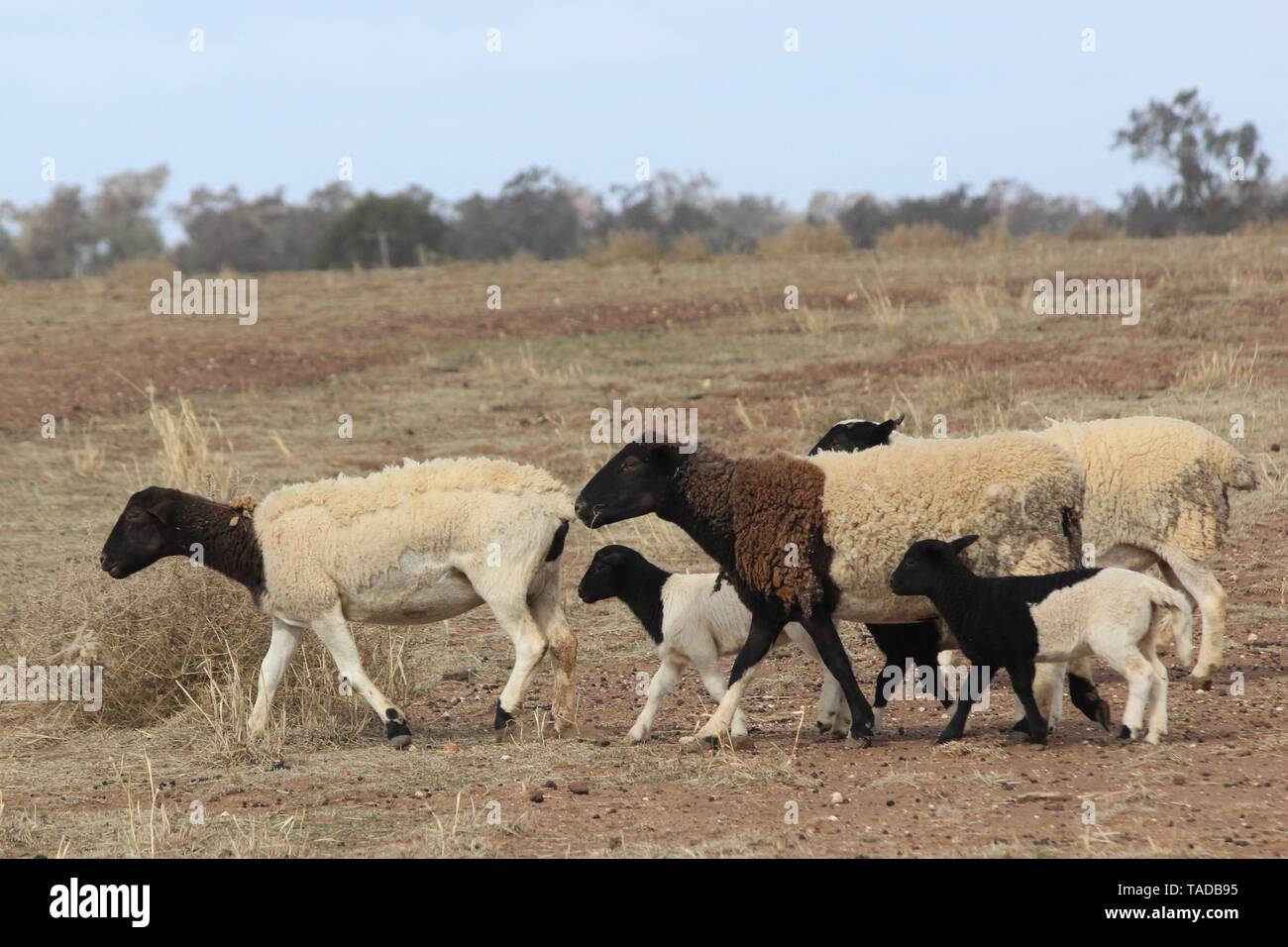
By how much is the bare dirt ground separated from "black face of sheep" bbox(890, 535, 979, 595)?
2.55 ft

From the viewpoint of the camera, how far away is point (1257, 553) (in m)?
12.2

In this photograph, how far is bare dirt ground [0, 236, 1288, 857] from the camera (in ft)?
23.3

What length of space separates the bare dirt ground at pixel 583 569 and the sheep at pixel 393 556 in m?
0.37

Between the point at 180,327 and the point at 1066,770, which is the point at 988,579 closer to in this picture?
the point at 1066,770

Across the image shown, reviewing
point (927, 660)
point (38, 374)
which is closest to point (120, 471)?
point (38, 374)

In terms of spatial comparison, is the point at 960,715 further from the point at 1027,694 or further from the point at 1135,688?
the point at 1135,688

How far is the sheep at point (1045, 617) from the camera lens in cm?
782

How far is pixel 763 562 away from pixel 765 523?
19 cm

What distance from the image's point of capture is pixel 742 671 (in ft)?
27.9

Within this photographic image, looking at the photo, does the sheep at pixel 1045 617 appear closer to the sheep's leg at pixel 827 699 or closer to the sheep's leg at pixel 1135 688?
the sheep's leg at pixel 1135 688

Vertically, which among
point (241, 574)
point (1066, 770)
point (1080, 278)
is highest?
point (1080, 278)
